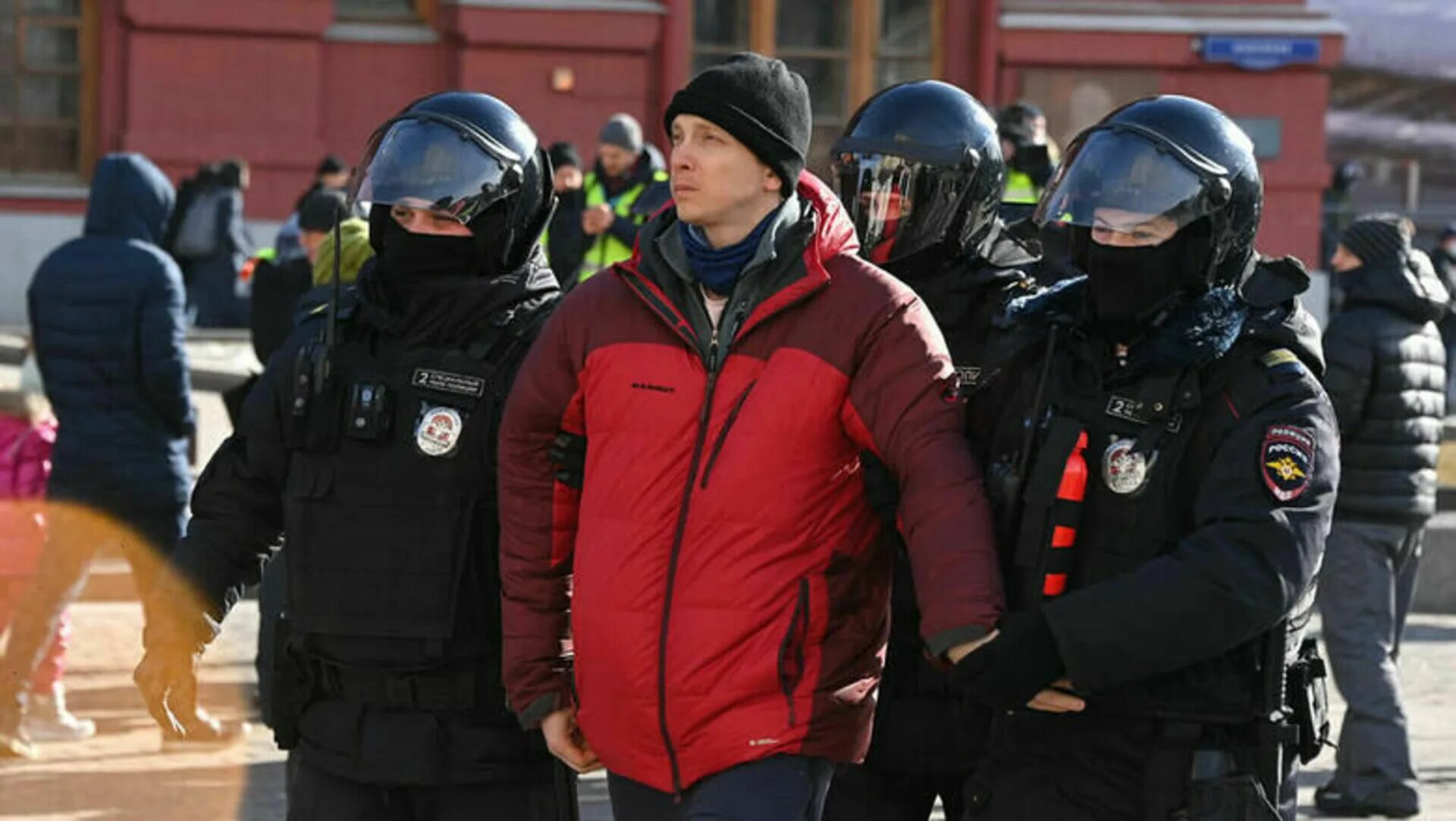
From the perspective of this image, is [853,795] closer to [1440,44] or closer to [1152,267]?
[1152,267]

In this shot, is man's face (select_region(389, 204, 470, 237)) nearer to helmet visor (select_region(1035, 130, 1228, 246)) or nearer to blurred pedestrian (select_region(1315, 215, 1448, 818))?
helmet visor (select_region(1035, 130, 1228, 246))

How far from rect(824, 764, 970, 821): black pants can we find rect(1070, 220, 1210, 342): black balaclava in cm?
117

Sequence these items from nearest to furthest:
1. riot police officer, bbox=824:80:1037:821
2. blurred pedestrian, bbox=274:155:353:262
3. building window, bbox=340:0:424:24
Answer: riot police officer, bbox=824:80:1037:821 < blurred pedestrian, bbox=274:155:353:262 < building window, bbox=340:0:424:24

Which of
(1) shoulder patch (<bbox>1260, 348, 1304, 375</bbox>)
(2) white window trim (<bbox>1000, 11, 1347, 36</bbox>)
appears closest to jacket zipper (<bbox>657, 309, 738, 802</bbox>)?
(1) shoulder patch (<bbox>1260, 348, 1304, 375</bbox>)

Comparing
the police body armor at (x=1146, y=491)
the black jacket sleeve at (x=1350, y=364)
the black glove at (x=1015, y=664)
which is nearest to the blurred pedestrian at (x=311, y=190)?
the black jacket sleeve at (x=1350, y=364)

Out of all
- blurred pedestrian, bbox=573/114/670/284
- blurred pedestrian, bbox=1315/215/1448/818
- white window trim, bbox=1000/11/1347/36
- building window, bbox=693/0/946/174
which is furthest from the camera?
white window trim, bbox=1000/11/1347/36

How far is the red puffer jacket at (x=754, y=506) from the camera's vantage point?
409 cm

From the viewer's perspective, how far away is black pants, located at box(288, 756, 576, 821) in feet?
15.3

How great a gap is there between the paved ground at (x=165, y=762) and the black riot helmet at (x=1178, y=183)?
366 cm

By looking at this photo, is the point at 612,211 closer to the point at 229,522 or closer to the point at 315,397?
the point at 229,522

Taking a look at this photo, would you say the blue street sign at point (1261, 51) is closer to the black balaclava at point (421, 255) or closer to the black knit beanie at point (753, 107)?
the black balaclava at point (421, 255)

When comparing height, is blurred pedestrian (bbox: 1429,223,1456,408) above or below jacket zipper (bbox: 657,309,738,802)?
below

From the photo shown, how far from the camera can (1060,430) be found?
4.12 meters

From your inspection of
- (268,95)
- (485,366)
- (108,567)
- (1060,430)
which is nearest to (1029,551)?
(1060,430)
